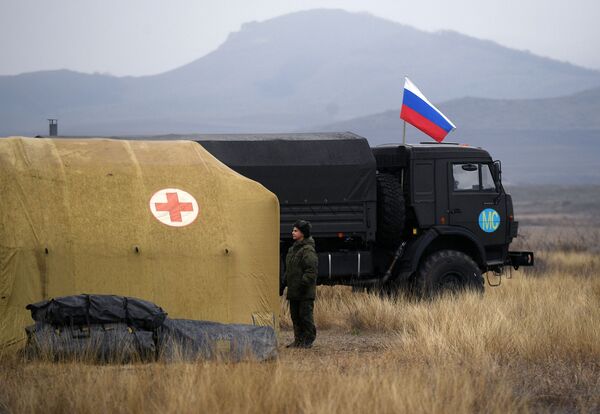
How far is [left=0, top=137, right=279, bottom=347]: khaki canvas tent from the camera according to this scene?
502 inches

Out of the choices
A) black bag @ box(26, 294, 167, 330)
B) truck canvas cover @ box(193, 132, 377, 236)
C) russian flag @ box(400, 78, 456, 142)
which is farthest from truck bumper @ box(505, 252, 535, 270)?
black bag @ box(26, 294, 167, 330)

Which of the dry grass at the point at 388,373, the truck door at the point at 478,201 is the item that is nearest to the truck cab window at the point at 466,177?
the truck door at the point at 478,201

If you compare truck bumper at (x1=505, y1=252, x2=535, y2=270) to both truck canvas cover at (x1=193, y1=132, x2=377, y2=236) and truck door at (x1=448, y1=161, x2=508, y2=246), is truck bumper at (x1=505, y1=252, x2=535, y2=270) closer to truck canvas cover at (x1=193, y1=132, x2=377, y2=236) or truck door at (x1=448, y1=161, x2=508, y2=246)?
truck door at (x1=448, y1=161, x2=508, y2=246)

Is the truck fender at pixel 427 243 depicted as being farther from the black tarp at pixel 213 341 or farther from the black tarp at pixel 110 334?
the black tarp at pixel 110 334

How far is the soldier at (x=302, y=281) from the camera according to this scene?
13875 mm

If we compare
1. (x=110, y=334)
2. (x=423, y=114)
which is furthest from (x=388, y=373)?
(x=423, y=114)

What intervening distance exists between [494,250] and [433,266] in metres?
1.51

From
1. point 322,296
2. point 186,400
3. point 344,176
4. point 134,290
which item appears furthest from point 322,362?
Result: point 322,296

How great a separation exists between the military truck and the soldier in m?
2.76

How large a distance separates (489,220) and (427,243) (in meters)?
1.35

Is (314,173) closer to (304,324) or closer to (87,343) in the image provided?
(304,324)

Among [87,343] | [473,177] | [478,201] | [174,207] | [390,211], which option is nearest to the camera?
[87,343]

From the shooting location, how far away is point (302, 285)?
13930 mm

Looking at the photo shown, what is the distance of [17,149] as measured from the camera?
13305 mm
